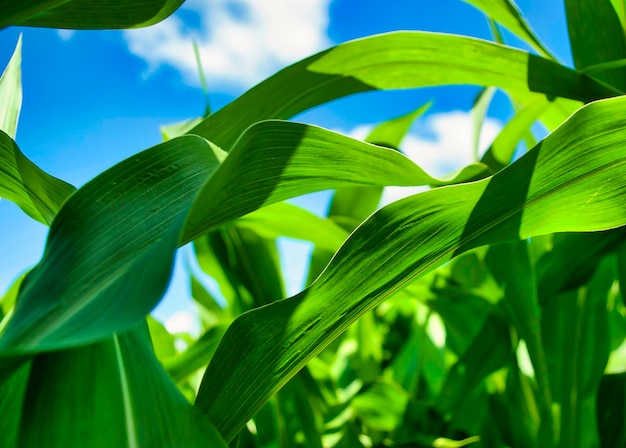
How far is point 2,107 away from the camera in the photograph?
0.47 m

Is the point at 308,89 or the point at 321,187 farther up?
the point at 308,89

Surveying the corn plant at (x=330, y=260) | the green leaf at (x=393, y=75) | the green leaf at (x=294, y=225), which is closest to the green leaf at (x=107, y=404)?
the corn plant at (x=330, y=260)

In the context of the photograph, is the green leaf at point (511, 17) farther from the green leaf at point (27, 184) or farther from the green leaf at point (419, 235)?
the green leaf at point (27, 184)

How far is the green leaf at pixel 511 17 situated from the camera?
1.85 ft

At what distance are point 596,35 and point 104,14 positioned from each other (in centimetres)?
47

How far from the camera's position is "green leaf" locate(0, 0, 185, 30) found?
378mm

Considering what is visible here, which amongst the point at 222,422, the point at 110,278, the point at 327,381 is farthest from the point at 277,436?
the point at 110,278

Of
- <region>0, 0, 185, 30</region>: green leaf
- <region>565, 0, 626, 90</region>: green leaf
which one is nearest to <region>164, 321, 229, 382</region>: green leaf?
<region>0, 0, 185, 30</region>: green leaf

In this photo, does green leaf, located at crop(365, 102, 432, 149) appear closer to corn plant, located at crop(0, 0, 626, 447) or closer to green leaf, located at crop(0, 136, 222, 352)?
corn plant, located at crop(0, 0, 626, 447)

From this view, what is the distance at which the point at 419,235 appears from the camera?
355 millimetres

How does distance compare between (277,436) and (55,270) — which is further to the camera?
(277,436)

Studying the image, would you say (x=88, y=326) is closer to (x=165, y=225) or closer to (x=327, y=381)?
(x=165, y=225)

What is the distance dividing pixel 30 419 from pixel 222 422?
108mm

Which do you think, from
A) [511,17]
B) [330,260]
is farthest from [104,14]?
[511,17]
